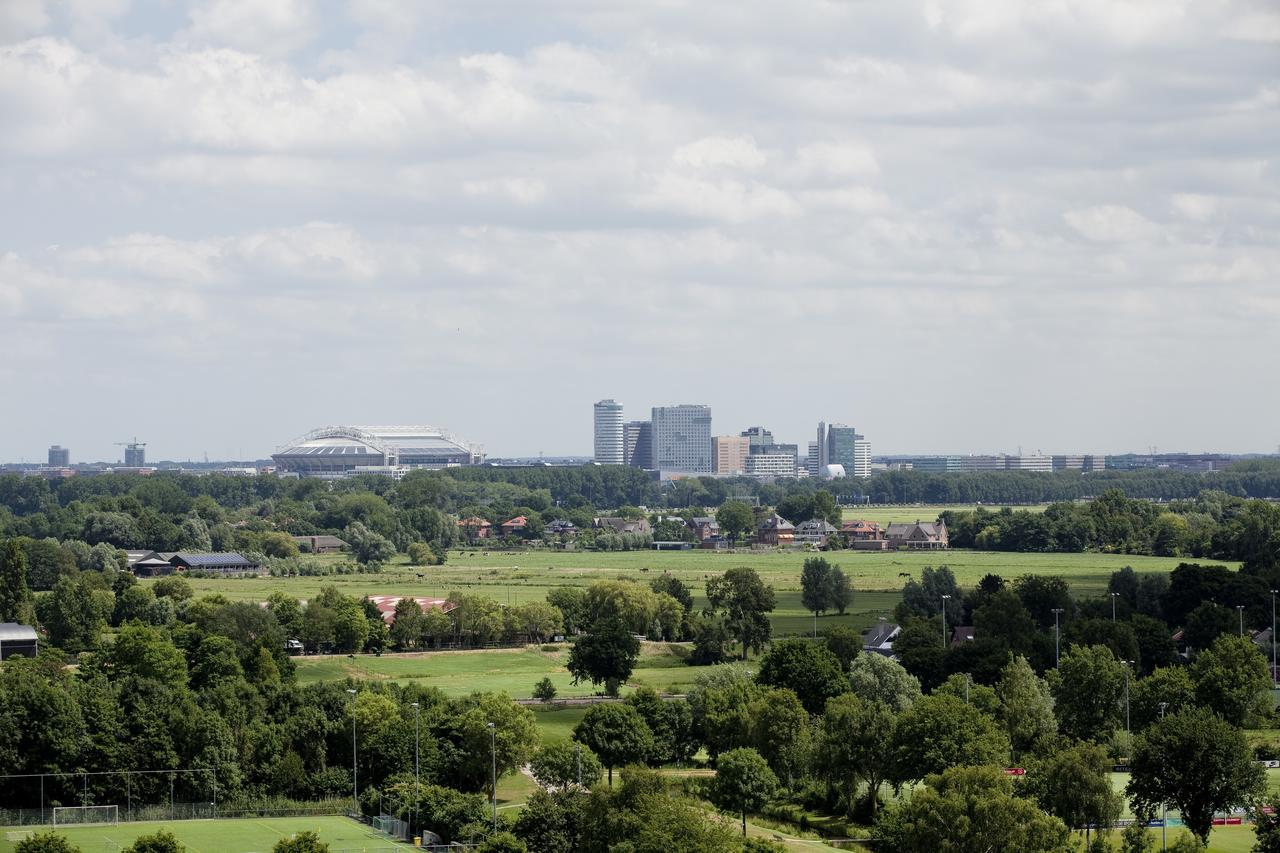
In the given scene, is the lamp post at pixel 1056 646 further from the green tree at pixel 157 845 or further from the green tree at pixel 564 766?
the green tree at pixel 157 845

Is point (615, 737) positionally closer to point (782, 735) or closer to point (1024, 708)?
point (782, 735)

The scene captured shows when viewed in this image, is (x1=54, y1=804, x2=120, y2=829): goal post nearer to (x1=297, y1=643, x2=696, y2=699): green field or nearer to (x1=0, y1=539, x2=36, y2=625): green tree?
(x1=297, y1=643, x2=696, y2=699): green field

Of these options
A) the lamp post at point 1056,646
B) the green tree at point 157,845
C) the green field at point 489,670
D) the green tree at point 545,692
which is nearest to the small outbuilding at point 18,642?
the green field at point 489,670

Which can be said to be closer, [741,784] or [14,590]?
[741,784]

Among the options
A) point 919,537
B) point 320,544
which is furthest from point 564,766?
point 919,537

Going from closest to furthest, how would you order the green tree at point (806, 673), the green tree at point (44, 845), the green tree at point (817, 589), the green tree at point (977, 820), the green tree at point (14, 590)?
the green tree at point (44, 845)
the green tree at point (977, 820)
the green tree at point (806, 673)
the green tree at point (14, 590)
the green tree at point (817, 589)
